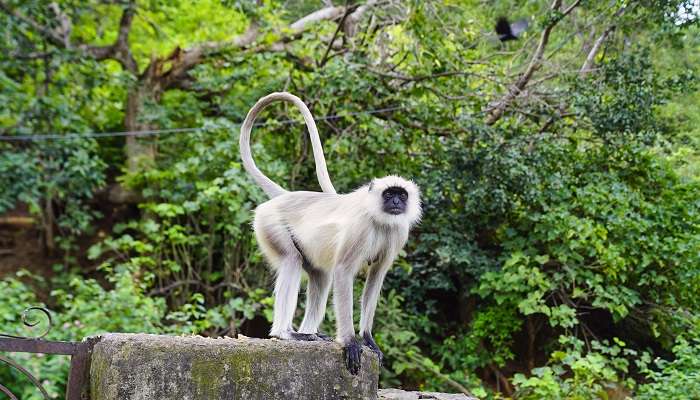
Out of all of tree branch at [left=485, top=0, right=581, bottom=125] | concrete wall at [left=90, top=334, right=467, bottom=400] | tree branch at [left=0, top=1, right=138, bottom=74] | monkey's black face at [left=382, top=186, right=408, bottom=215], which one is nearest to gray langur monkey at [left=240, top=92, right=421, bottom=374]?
monkey's black face at [left=382, top=186, right=408, bottom=215]

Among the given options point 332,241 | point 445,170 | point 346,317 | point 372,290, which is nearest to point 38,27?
point 445,170

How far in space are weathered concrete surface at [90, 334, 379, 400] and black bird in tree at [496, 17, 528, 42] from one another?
6.99 m

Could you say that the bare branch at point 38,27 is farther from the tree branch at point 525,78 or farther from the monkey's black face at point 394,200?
the monkey's black face at point 394,200

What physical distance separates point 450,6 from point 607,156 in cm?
231

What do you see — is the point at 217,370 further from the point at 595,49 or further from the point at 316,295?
the point at 595,49

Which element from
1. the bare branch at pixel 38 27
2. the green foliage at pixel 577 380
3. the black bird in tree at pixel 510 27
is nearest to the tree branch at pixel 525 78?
the black bird in tree at pixel 510 27

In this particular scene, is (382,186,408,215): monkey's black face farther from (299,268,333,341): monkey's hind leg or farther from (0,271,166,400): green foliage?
(0,271,166,400): green foliage

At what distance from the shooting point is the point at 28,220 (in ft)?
34.9

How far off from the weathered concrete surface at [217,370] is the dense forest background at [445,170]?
3.77 m

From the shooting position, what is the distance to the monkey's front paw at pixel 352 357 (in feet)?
10.0

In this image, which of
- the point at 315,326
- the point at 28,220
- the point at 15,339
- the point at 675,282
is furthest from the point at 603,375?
the point at 28,220

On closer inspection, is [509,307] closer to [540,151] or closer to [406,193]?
[540,151]

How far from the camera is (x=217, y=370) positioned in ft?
9.06

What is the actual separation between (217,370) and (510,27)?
7467 millimetres
